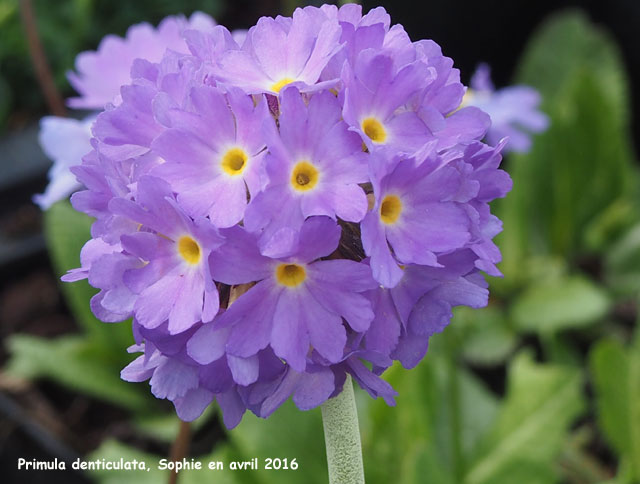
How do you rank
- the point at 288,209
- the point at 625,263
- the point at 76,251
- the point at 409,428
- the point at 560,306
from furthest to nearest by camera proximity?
the point at 625,263 < the point at 560,306 < the point at 76,251 < the point at 409,428 < the point at 288,209

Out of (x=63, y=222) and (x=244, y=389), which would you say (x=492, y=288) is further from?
(x=244, y=389)

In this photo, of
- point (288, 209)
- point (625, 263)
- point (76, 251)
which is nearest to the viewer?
point (288, 209)

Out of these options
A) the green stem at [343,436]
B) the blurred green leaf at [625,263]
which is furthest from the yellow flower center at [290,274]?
the blurred green leaf at [625,263]

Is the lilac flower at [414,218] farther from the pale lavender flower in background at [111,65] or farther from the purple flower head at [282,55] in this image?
the pale lavender flower in background at [111,65]

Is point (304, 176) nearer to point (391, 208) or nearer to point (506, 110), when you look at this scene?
point (391, 208)

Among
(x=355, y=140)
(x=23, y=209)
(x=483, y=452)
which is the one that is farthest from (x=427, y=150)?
(x=23, y=209)

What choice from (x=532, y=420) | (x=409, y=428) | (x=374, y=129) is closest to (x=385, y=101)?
(x=374, y=129)
